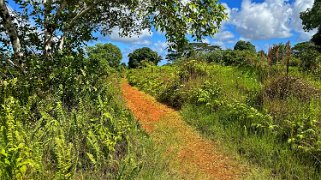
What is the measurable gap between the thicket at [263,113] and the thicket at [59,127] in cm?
238

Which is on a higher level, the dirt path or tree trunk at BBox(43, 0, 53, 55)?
tree trunk at BBox(43, 0, 53, 55)

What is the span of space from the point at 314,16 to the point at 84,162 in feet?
102

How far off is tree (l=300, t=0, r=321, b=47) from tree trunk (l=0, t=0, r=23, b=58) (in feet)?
95.0

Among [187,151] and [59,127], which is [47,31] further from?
[187,151]

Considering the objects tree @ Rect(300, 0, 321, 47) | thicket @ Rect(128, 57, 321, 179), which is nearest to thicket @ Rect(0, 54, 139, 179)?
thicket @ Rect(128, 57, 321, 179)

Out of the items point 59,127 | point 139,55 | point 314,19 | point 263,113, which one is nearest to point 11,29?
point 59,127

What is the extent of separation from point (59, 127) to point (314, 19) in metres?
31.5

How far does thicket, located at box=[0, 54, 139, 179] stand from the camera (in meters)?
3.55

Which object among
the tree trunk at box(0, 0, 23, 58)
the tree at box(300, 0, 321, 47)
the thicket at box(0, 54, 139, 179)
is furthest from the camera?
the tree at box(300, 0, 321, 47)

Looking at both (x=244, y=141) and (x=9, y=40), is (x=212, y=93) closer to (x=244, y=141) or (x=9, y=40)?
(x=244, y=141)

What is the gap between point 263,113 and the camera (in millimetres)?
7836

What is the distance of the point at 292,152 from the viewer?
6.04 m

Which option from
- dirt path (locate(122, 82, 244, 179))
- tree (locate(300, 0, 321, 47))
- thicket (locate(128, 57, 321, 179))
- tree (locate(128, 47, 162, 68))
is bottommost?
dirt path (locate(122, 82, 244, 179))

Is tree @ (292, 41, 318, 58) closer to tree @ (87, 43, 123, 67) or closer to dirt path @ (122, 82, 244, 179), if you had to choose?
dirt path @ (122, 82, 244, 179)
